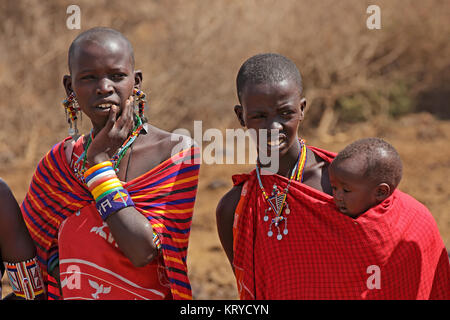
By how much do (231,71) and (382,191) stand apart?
25.5 feet

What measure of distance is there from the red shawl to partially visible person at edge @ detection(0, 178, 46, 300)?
3.12 ft

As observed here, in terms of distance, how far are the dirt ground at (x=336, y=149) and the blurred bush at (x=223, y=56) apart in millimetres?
528

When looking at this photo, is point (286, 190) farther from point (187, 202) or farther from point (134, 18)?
point (134, 18)

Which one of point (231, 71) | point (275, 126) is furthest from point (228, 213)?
point (231, 71)

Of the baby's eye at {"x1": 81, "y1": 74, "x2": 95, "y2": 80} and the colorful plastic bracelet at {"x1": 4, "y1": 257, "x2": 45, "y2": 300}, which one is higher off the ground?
the baby's eye at {"x1": 81, "y1": 74, "x2": 95, "y2": 80}

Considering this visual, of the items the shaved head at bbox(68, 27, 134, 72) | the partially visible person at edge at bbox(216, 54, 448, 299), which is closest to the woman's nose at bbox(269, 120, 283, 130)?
the partially visible person at edge at bbox(216, 54, 448, 299)

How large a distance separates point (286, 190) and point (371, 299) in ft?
1.91

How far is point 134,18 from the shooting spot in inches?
354

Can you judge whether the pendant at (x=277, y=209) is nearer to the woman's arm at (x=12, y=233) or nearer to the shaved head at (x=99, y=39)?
the shaved head at (x=99, y=39)

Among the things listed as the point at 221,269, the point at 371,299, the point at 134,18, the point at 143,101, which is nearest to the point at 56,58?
the point at 134,18

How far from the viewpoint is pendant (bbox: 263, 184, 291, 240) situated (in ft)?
8.55

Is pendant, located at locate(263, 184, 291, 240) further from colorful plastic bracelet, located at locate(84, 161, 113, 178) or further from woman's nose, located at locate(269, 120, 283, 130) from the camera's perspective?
colorful plastic bracelet, located at locate(84, 161, 113, 178)

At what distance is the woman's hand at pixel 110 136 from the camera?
2.67 m

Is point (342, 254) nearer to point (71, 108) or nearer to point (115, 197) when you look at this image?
point (115, 197)
